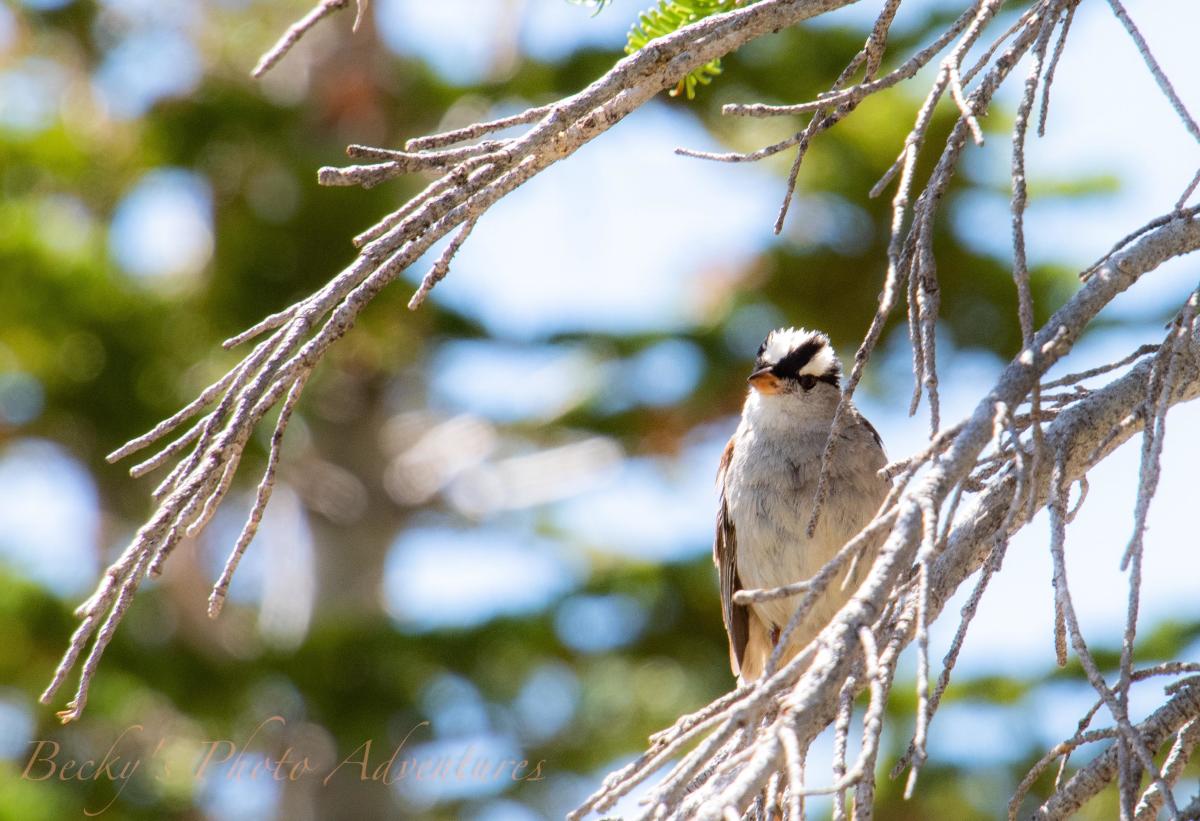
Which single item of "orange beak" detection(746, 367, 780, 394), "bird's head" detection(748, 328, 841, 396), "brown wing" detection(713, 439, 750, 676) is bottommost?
"brown wing" detection(713, 439, 750, 676)

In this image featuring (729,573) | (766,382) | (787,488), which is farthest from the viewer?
(729,573)

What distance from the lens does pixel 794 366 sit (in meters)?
3.64

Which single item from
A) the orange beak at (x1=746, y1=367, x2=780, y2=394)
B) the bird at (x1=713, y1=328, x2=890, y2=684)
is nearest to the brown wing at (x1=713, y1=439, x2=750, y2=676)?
the bird at (x1=713, y1=328, x2=890, y2=684)

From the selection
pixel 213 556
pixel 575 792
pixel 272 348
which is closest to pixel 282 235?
pixel 213 556

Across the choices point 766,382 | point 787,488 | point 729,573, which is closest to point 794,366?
point 766,382

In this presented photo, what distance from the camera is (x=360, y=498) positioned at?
1045cm

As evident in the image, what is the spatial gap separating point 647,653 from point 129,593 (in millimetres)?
8318

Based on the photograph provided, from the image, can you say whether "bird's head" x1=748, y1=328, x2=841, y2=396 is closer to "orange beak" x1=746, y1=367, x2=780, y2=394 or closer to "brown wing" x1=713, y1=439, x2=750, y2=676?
"orange beak" x1=746, y1=367, x2=780, y2=394

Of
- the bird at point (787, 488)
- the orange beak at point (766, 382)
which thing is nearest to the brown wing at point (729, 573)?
the bird at point (787, 488)

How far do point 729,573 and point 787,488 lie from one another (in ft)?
1.21

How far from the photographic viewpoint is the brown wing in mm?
3688

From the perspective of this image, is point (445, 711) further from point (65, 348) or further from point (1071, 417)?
point (1071, 417)

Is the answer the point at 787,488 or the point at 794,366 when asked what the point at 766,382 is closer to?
the point at 794,366

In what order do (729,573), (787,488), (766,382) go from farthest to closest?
1. (729,573)
2. (766,382)
3. (787,488)
